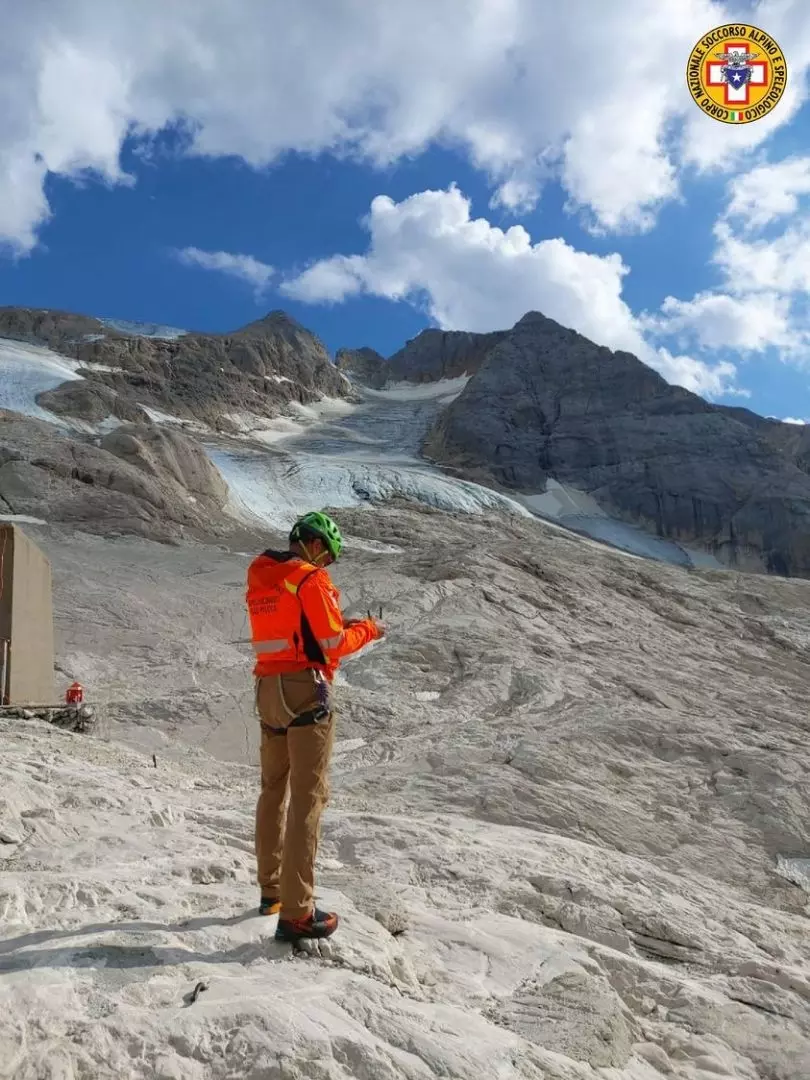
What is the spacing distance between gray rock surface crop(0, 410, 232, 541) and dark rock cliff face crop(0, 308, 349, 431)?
39.0 ft

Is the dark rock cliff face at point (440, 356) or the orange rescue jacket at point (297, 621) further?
the dark rock cliff face at point (440, 356)

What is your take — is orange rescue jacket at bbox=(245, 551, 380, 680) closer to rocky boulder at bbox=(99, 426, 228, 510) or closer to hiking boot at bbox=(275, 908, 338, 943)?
hiking boot at bbox=(275, 908, 338, 943)

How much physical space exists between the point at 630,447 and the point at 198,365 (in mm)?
33111

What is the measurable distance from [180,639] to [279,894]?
37.0 ft

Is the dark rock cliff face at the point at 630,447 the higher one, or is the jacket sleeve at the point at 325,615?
the dark rock cliff face at the point at 630,447

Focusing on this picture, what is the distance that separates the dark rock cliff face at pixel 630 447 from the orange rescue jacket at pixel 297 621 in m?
49.0

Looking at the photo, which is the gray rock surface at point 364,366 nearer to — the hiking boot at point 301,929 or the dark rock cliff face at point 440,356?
the dark rock cliff face at point 440,356

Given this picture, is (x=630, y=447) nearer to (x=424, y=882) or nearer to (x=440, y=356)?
(x=440, y=356)

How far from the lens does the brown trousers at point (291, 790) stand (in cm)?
303

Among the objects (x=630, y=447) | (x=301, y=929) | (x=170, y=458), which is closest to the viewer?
(x=301, y=929)

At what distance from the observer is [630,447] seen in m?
56.8

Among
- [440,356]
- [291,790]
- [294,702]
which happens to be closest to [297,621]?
[294,702]

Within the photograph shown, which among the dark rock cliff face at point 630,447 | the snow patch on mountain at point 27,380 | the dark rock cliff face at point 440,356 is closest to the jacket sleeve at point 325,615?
the snow patch on mountain at point 27,380

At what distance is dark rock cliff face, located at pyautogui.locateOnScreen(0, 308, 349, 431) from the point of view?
54156 mm
